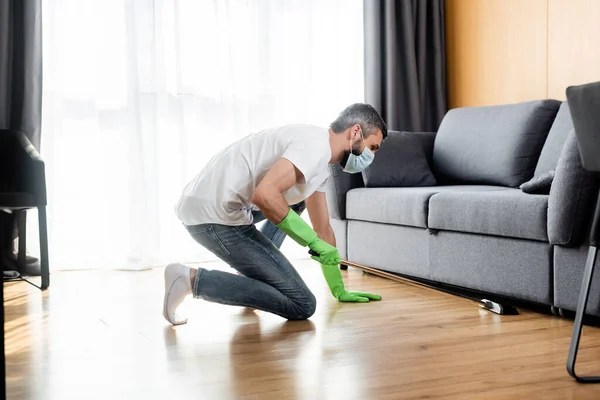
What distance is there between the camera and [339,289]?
290 centimetres

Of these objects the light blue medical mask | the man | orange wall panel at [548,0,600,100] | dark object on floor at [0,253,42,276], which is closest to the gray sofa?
orange wall panel at [548,0,600,100]

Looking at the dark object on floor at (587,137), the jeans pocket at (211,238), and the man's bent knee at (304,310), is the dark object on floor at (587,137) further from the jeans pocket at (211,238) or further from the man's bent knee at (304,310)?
the jeans pocket at (211,238)

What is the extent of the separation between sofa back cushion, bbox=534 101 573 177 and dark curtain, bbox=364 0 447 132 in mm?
1398

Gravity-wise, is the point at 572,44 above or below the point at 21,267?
above

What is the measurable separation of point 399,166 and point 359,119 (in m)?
1.29

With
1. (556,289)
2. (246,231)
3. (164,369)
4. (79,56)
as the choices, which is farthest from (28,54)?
(556,289)

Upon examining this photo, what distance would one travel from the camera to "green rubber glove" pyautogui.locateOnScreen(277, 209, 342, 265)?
8.04ft

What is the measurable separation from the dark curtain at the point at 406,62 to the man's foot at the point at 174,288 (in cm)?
249

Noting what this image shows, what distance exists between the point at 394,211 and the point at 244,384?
1.77 meters

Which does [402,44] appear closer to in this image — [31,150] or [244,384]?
[31,150]

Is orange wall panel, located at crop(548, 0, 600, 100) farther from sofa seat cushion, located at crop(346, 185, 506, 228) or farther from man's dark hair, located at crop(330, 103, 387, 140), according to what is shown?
man's dark hair, located at crop(330, 103, 387, 140)

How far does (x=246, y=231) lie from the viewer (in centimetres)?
261

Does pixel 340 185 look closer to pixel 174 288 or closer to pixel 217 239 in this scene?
pixel 217 239

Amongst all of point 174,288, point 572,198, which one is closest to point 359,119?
point 572,198
